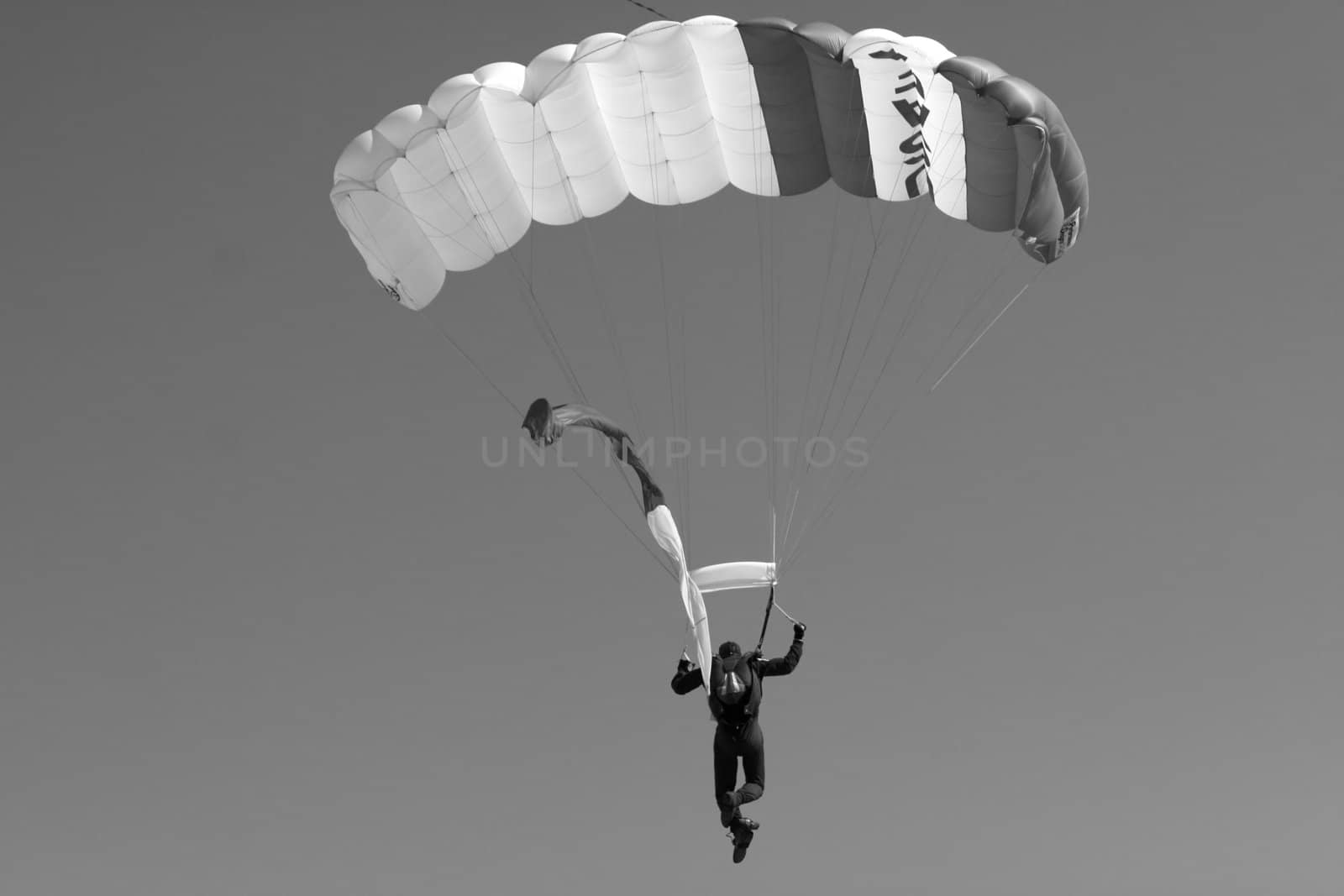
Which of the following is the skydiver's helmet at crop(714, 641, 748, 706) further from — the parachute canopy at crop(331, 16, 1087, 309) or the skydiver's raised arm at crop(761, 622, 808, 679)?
the parachute canopy at crop(331, 16, 1087, 309)

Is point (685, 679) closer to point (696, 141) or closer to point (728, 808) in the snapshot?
point (728, 808)

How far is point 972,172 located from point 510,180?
177 inches

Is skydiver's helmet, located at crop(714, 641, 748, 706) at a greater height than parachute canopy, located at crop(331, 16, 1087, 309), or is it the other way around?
parachute canopy, located at crop(331, 16, 1087, 309)

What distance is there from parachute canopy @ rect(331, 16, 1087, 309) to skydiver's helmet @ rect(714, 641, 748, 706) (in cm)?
467

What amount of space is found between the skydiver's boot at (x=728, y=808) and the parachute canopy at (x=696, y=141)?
19.3ft

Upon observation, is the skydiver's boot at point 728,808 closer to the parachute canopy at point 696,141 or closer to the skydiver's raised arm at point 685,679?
the skydiver's raised arm at point 685,679

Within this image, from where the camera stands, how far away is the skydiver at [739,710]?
19.2 m

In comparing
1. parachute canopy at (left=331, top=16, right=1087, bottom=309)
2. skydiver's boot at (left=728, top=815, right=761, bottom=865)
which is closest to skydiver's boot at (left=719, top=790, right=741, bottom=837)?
skydiver's boot at (left=728, top=815, right=761, bottom=865)

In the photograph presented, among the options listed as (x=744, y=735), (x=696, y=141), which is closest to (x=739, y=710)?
(x=744, y=735)

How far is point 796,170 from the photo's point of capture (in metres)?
20.9

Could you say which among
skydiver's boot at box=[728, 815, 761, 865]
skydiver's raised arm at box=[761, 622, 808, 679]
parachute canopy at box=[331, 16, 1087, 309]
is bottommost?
skydiver's boot at box=[728, 815, 761, 865]

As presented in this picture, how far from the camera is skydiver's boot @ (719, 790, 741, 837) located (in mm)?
18969

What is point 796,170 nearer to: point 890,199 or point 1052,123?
point 890,199

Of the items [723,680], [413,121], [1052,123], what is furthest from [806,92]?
[723,680]
